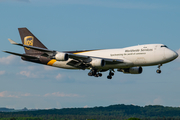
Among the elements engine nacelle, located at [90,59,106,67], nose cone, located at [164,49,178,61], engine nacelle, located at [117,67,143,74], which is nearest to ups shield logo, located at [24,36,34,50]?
engine nacelle, located at [90,59,106,67]

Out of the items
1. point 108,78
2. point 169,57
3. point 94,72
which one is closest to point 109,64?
point 94,72

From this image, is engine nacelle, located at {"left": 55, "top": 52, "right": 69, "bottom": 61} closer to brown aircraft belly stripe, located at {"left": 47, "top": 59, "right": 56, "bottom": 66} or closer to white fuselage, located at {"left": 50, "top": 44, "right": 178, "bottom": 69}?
white fuselage, located at {"left": 50, "top": 44, "right": 178, "bottom": 69}

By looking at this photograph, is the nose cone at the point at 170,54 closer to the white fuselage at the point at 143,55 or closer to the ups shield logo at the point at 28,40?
the white fuselage at the point at 143,55

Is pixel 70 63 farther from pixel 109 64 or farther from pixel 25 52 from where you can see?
pixel 25 52

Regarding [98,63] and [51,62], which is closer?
[98,63]

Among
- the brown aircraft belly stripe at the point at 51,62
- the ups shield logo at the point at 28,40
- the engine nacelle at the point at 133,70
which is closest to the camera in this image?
the engine nacelle at the point at 133,70

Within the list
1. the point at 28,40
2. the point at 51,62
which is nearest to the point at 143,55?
the point at 51,62

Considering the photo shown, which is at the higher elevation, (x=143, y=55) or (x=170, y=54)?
(x=170, y=54)

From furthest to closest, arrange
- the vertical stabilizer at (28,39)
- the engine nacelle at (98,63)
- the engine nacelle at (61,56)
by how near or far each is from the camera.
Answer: the vertical stabilizer at (28,39), the engine nacelle at (98,63), the engine nacelle at (61,56)

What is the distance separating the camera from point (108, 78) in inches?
2869

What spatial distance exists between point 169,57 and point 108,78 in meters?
17.9

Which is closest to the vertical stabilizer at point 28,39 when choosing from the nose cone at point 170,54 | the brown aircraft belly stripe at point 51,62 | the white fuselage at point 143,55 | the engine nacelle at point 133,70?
the brown aircraft belly stripe at point 51,62

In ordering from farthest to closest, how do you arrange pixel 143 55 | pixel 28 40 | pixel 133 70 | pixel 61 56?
pixel 28 40, pixel 133 70, pixel 143 55, pixel 61 56

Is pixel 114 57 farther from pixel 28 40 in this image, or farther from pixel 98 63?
pixel 28 40
